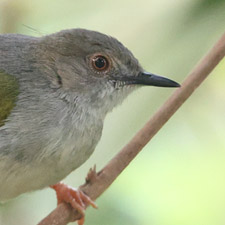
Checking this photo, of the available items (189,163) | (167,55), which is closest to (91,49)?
(167,55)

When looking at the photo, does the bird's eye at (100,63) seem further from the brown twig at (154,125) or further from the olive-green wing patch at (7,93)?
the brown twig at (154,125)

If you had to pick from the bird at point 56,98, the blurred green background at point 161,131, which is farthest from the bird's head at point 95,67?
the blurred green background at point 161,131

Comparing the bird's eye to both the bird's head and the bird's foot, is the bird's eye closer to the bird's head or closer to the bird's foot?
the bird's head

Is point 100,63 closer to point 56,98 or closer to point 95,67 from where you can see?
point 95,67

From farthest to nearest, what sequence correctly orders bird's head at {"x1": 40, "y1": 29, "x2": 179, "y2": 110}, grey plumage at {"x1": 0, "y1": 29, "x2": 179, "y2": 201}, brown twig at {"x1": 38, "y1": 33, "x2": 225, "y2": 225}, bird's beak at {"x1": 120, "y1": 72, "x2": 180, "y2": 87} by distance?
bird's head at {"x1": 40, "y1": 29, "x2": 179, "y2": 110}
bird's beak at {"x1": 120, "y1": 72, "x2": 180, "y2": 87}
grey plumage at {"x1": 0, "y1": 29, "x2": 179, "y2": 201}
brown twig at {"x1": 38, "y1": 33, "x2": 225, "y2": 225}

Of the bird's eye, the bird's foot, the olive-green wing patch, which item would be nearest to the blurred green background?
the bird's foot

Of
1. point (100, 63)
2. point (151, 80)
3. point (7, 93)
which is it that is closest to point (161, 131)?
point (151, 80)
